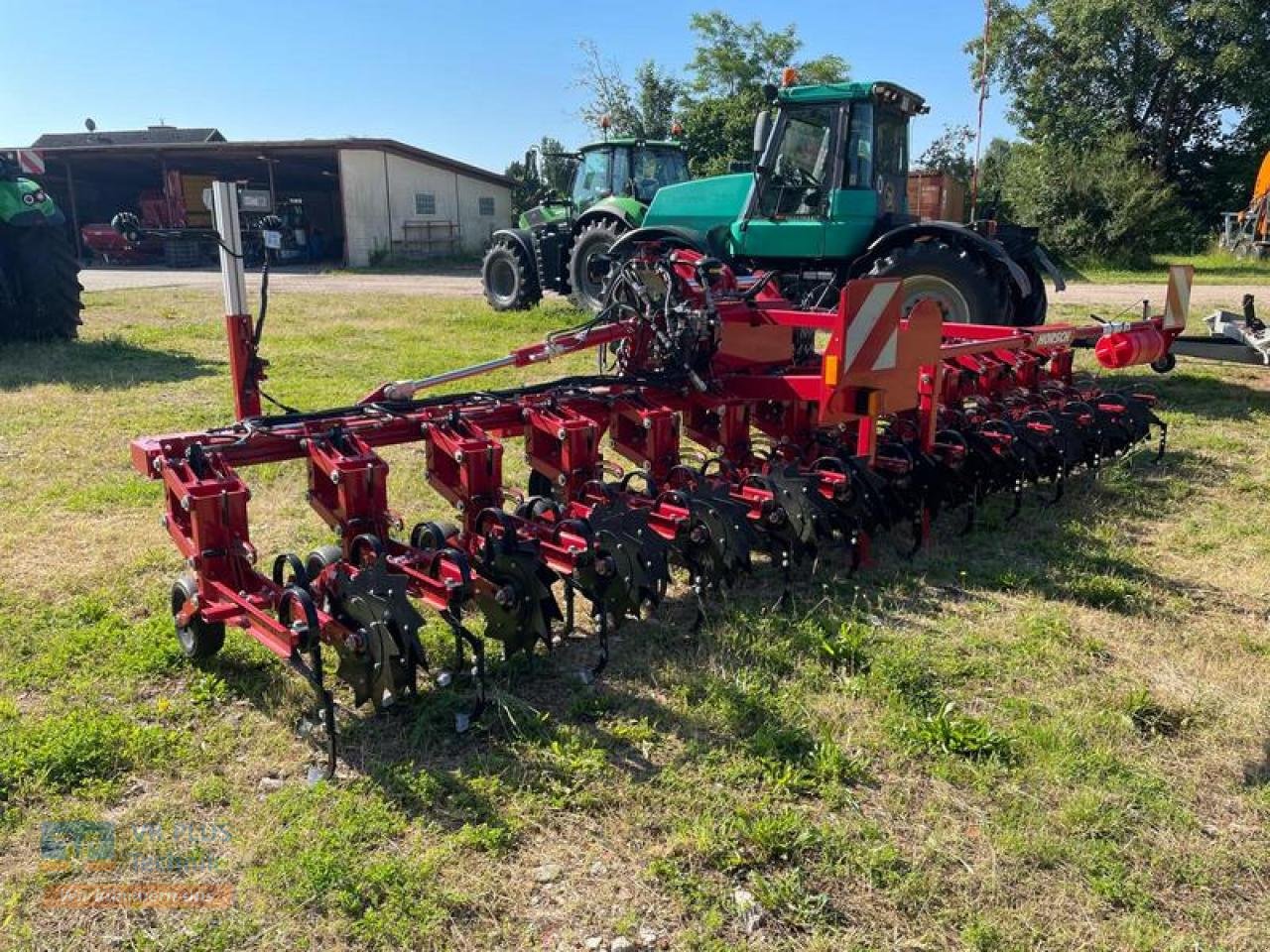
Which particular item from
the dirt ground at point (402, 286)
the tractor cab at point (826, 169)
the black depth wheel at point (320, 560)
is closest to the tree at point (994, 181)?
the dirt ground at point (402, 286)

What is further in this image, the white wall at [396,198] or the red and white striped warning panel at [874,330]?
the white wall at [396,198]

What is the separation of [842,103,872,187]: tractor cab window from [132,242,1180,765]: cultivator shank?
292 centimetres

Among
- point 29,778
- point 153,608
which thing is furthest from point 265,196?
point 29,778

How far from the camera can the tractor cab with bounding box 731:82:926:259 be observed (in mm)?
8180

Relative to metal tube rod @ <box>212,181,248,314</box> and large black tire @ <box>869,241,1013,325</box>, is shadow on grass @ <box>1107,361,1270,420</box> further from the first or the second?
metal tube rod @ <box>212,181,248,314</box>

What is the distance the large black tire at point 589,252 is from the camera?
11.3 metres

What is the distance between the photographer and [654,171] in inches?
492

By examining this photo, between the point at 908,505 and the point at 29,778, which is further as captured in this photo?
the point at 908,505

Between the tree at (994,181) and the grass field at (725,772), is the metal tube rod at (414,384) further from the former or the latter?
the tree at (994,181)

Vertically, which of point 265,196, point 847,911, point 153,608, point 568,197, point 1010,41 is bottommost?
point 847,911

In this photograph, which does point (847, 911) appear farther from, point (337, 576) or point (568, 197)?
point (568, 197)

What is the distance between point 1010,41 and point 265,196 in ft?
88.6

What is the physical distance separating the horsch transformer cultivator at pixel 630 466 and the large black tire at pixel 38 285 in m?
7.04

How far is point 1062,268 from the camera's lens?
2191 centimetres
